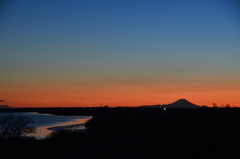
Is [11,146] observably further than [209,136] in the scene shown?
Yes

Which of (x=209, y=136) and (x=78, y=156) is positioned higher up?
(x=209, y=136)

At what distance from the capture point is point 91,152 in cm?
2673

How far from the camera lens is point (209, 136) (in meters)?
25.1

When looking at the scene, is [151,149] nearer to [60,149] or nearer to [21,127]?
[60,149]

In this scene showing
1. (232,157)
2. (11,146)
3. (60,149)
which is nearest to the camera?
(232,157)

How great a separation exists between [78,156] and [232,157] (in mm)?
14114

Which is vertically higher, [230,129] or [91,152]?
[230,129]

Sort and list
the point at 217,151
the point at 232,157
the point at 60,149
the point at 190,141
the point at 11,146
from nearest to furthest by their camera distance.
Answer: the point at 232,157, the point at 217,151, the point at 190,141, the point at 60,149, the point at 11,146

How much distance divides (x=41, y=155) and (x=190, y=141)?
15.1m

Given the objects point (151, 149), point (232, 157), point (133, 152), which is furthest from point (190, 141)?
point (232, 157)

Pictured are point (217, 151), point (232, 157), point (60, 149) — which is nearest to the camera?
point (232, 157)

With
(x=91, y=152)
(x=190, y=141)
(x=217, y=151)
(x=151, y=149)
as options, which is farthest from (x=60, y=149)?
(x=217, y=151)

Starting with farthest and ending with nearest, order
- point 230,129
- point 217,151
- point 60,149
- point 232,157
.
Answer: point 60,149
point 230,129
point 217,151
point 232,157

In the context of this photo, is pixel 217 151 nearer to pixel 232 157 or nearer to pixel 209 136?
pixel 232 157
